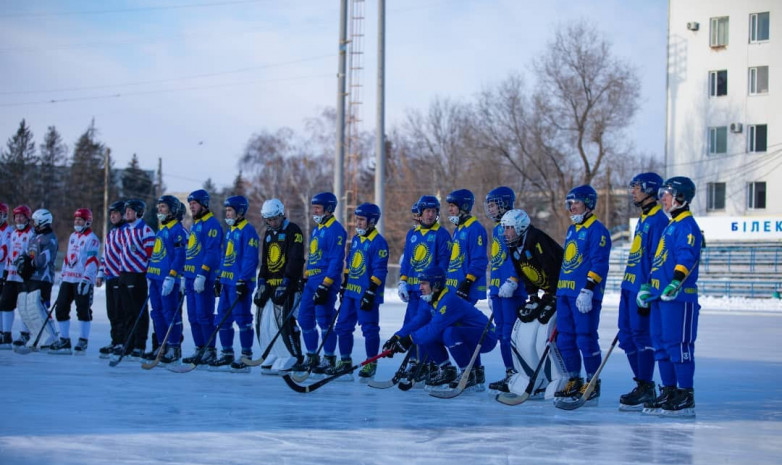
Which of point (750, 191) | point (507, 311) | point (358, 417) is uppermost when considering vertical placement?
point (750, 191)

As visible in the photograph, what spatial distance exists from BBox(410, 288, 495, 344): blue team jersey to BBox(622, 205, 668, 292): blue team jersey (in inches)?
58.1

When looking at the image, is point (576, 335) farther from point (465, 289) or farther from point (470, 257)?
point (470, 257)

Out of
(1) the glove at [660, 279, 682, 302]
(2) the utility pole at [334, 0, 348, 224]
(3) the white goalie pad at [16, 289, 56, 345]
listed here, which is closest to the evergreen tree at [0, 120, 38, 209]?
(2) the utility pole at [334, 0, 348, 224]

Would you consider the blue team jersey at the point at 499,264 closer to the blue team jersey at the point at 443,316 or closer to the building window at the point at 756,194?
the blue team jersey at the point at 443,316

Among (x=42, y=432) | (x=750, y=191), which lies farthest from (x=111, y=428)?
(x=750, y=191)

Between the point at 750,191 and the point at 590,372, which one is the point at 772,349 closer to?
the point at 590,372

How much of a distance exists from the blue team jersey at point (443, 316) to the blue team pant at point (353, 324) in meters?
1.04

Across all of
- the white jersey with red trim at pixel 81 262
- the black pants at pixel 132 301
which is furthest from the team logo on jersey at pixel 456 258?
the white jersey with red trim at pixel 81 262

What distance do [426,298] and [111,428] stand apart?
118 inches

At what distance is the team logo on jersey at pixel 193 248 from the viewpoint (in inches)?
390

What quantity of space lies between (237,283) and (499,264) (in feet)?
9.55

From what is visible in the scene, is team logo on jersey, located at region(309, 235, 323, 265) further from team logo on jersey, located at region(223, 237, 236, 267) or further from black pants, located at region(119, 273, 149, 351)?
black pants, located at region(119, 273, 149, 351)

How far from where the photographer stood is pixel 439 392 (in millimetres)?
7566

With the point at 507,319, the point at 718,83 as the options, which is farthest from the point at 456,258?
the point at 718,83
